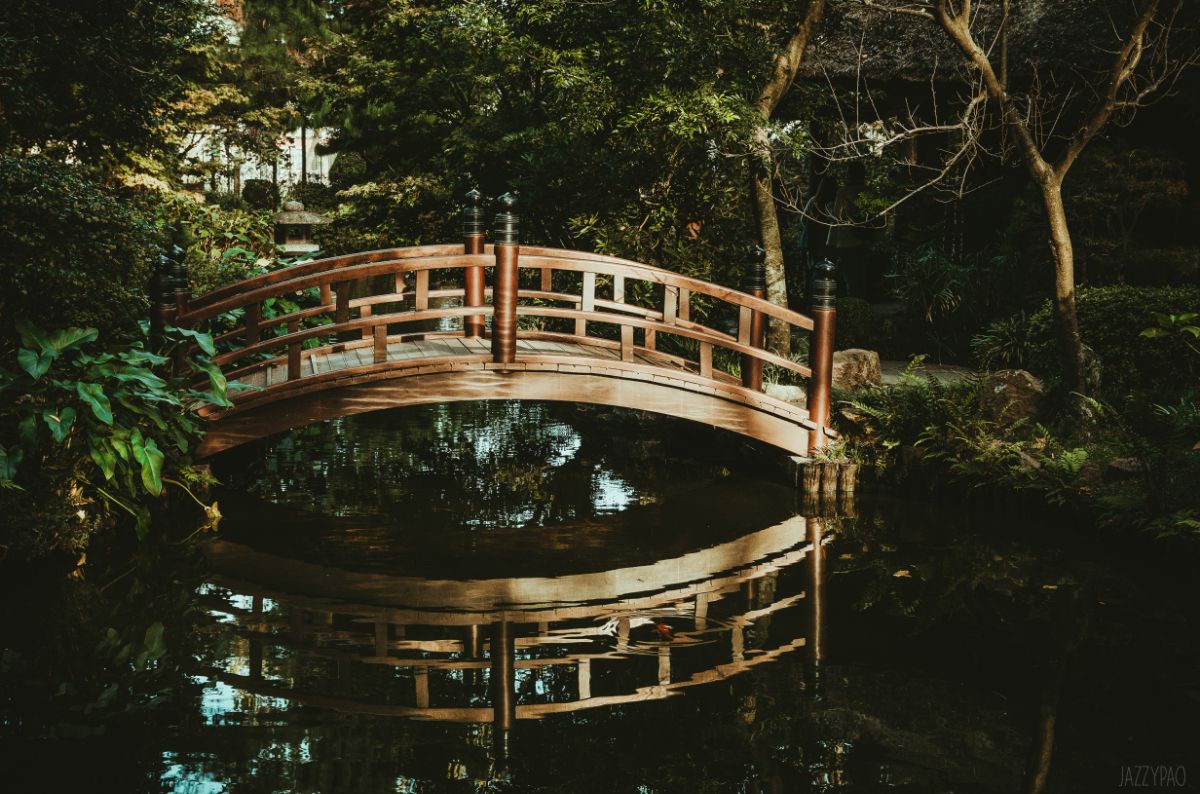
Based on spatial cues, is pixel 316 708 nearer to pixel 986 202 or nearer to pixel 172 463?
pixel 172 463

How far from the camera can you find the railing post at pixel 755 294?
10.0 m

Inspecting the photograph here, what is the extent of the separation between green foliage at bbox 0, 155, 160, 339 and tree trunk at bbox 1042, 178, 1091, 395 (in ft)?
→ 22.8

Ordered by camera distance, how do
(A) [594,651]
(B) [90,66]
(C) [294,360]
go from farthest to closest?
(B) [90,66]
(C) [294,360]
(A) [594,651]

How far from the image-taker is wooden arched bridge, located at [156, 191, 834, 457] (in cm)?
897

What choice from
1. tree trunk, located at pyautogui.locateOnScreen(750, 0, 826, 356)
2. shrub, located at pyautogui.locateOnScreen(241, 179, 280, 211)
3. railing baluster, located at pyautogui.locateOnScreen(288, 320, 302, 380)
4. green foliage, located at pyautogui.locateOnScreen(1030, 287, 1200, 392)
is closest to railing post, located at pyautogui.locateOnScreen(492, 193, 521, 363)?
railing baluster, located at pyautogui.locateOnScreen(288, 320, 302, 380)

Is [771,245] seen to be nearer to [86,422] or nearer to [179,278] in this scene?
[179,278]

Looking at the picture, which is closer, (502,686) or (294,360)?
(502,686)

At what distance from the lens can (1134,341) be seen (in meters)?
10.8

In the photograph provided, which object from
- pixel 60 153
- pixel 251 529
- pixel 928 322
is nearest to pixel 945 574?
pixel 251 529

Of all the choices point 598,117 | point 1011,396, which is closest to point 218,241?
point 598,117

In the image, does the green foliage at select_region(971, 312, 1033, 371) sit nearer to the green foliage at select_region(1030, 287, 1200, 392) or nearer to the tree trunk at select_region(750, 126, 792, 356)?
the green foliage at select_region(1030, 287, 1200, 392)

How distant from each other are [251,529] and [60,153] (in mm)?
7501

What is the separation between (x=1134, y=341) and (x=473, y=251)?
20.2 ft

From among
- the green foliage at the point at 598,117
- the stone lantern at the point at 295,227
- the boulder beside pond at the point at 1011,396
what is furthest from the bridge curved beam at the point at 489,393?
the stone lantern at the point at 295,227
